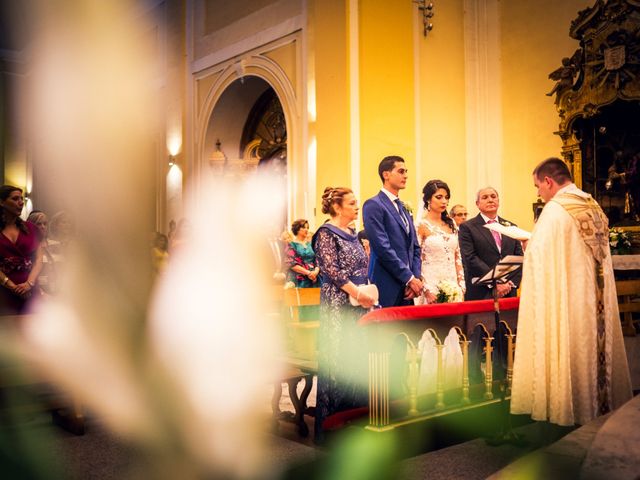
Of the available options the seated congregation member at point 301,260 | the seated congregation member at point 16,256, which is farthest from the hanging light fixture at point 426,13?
the seated congregation member at point 16,256

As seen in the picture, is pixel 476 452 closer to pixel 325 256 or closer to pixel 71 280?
pixel 325 256

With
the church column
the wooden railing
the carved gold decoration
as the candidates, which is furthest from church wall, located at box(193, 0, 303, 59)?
the wooden railing

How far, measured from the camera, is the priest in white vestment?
3537mm

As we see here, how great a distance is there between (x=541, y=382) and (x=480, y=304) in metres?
0.67

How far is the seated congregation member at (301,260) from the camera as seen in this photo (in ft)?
25.0

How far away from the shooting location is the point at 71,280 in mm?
2809

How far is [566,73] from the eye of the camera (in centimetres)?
799

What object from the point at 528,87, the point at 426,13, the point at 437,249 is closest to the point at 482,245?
the point at 437,249

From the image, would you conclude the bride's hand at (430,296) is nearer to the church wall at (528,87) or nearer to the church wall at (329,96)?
the church wall at (329,96)

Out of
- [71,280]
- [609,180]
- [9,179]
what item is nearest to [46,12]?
[71,280]

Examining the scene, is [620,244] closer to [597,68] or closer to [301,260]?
[597,68]

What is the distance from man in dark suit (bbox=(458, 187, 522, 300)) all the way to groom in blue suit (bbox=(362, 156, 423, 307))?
78 centimetres

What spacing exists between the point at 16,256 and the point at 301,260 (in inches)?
134

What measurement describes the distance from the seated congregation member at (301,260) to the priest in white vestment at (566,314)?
412 centimetres
